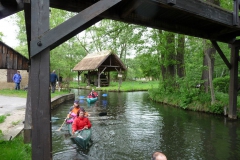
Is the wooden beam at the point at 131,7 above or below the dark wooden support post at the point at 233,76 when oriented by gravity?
above

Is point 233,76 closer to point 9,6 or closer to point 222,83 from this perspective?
point 222,83

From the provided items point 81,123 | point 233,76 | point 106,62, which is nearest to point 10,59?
point 81,123

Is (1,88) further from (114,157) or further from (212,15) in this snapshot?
(212,15)

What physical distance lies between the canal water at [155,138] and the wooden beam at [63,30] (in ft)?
13.8

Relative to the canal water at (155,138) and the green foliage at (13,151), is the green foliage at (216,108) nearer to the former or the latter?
the canal water at (155,138)

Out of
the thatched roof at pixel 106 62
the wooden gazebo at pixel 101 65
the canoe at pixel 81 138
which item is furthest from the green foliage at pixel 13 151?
the thatched roof at pixel 106 62

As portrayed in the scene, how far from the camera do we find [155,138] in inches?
310

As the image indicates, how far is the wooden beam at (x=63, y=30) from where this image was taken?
9.14ft

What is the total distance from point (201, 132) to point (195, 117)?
271 centimetres

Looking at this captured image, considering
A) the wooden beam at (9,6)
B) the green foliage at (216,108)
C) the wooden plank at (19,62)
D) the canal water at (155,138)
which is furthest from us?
the green foliage at (216,108)

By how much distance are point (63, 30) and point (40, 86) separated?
79cm

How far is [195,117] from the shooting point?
11289mm

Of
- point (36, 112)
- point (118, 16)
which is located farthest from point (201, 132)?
point (36, 112)

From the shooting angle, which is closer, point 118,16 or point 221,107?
point 118,16
